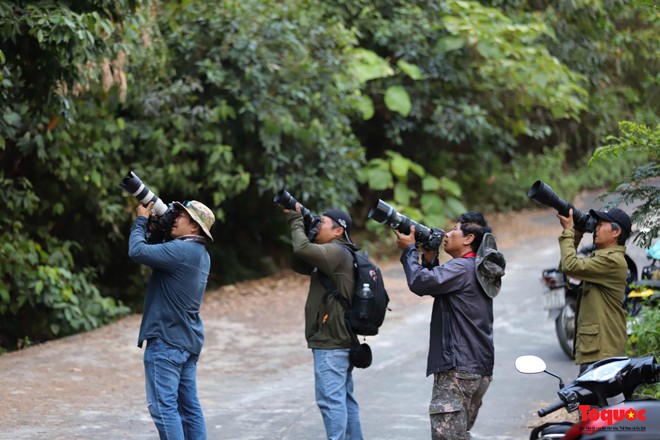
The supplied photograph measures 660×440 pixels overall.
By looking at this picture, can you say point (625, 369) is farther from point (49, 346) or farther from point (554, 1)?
point (554, 1)

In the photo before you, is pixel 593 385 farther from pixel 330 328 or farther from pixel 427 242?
pixel 330 328

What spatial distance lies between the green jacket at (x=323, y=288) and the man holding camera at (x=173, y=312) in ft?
2.20

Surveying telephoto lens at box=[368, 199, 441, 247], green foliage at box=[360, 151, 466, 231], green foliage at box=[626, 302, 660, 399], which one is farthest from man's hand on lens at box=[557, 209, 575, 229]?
green foliage at box=[360, 151, 466, 231]

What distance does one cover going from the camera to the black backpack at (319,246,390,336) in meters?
6.33

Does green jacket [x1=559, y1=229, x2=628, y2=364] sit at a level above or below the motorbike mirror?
above

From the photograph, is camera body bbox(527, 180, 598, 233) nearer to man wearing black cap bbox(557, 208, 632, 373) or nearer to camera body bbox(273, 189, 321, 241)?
man wearing black cap bbox(557, 208, 632, 373)

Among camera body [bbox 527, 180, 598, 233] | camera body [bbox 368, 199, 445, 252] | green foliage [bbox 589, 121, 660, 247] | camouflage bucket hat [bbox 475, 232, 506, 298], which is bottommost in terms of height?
camouflage bucket hat [bbox 475, 232, 506, 298]

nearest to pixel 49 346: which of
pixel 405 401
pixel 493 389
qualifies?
pixel 405 401

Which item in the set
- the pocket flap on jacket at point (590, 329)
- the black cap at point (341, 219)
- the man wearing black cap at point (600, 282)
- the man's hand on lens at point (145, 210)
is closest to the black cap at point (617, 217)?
the man wearing black cap at point (600, 282)

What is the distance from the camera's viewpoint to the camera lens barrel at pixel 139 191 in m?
6.01

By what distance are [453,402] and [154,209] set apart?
2381 mm

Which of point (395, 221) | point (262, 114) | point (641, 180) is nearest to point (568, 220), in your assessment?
point (641, 180)

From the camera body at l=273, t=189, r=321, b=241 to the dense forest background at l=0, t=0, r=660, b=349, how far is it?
7.32ft

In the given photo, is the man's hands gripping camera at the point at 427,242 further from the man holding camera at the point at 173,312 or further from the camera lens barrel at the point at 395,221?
the man holding camera at the point at 173,312
